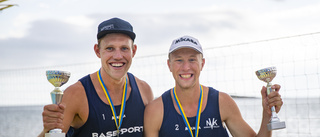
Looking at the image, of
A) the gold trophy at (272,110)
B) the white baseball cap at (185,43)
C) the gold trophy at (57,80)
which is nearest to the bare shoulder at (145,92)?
the white baseball cap at (185,43)

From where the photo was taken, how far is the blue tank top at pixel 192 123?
3.50 m

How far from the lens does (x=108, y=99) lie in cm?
355

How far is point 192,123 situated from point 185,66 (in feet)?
2.01

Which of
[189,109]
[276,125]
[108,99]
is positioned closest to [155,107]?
[189,109]

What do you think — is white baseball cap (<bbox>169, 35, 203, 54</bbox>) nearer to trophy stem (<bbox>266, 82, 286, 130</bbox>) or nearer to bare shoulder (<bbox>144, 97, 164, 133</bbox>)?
bare shoulder (<bbox>144, 97, 164, 133</bbox>)

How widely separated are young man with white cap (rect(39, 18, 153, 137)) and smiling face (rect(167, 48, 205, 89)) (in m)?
0.48

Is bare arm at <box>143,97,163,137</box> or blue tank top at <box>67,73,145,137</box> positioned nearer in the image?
blue tank top at <box>67,73,145,137</box>

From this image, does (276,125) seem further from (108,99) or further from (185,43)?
(108,99)

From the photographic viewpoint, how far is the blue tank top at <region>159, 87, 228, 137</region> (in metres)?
3.50

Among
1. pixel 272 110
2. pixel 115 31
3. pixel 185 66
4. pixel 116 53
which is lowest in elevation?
pixel 272 110

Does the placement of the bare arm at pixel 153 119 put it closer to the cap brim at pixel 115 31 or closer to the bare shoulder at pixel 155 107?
the bare shoulder at pixel 155 107

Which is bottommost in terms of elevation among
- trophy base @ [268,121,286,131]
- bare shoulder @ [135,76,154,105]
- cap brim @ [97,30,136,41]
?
trophy base @ [268,121,286,131]

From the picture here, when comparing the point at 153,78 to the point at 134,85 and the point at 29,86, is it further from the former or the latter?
the point at 29,86

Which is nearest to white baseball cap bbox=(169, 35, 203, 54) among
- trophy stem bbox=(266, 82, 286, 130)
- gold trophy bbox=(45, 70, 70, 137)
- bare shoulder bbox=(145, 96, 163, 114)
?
bare shoulder bbox=(145, 96, 163, 114)
